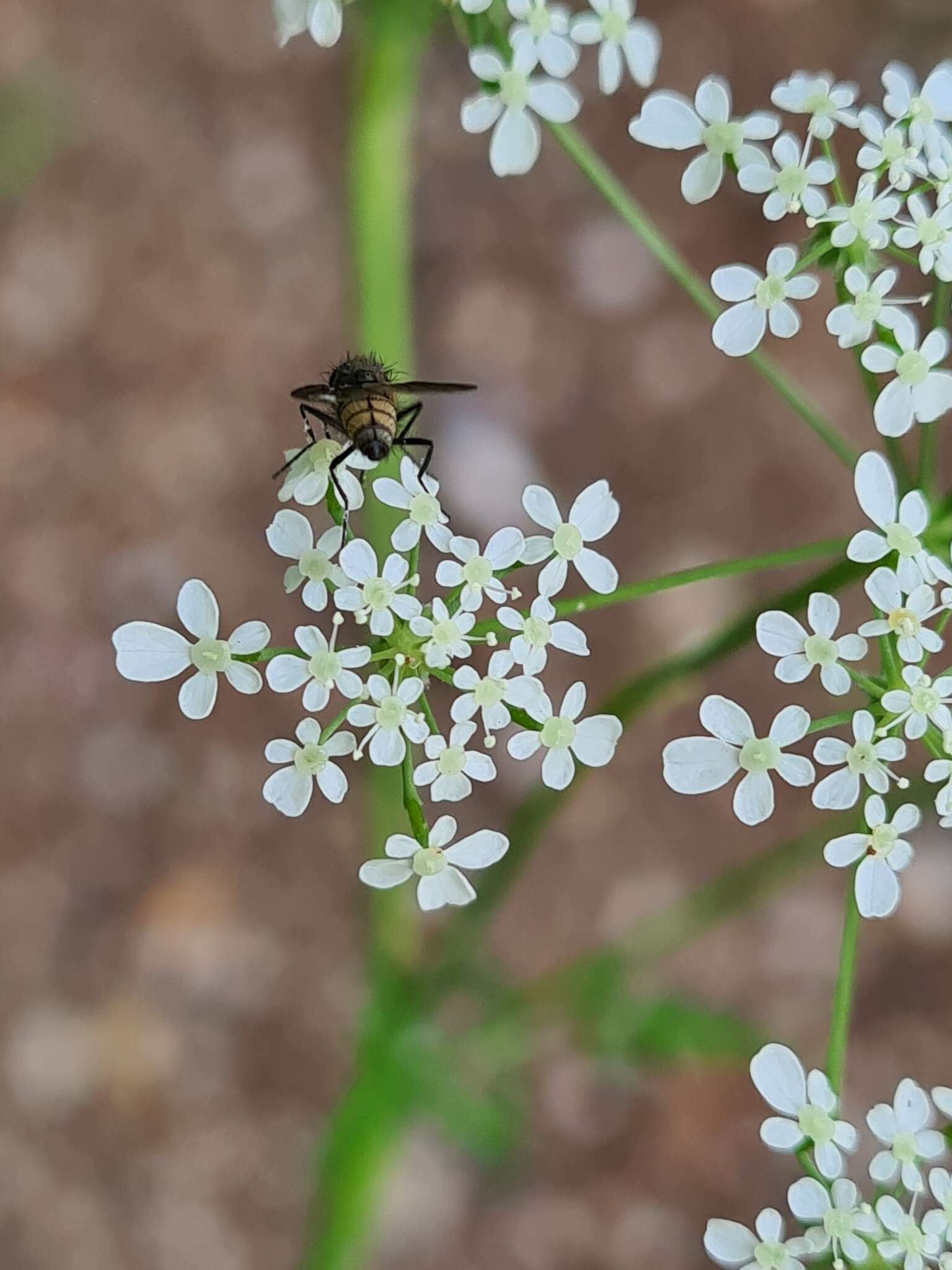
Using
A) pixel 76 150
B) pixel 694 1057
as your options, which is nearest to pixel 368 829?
pixel 694 1057

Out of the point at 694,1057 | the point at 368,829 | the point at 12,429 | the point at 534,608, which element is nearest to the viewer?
the point at 534,608

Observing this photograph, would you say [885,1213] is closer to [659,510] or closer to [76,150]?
[659,510]

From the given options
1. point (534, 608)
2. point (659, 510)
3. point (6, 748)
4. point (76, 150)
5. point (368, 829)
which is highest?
point (76, 150)

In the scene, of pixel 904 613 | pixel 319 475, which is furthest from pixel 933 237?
pixel 319 475

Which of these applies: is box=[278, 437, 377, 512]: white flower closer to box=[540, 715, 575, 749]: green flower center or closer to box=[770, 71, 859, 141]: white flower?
box=[540, 715, 575, 749]: green flower center

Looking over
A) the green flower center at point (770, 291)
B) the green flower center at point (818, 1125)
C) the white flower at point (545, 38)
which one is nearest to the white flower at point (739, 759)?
the green flower center at point (818, 1125)

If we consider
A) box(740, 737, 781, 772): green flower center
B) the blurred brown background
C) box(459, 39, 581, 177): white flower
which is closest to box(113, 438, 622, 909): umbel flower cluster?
box(740, 737, 781, 772): green flower center
